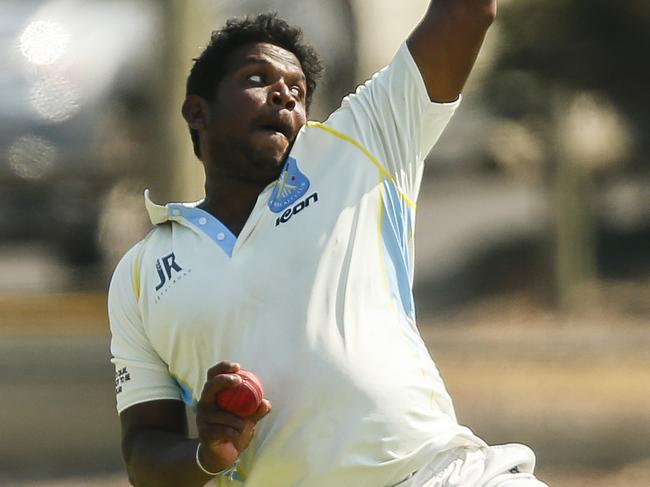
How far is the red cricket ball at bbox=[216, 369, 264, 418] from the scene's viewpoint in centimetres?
302

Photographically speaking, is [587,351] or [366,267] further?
[587,351]

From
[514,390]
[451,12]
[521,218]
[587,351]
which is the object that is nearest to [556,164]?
[521,218]

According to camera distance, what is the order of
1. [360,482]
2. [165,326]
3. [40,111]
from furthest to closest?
[40,111], [165,326], [360,482]

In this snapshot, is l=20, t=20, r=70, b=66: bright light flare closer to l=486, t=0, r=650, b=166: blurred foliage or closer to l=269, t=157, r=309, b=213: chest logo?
l=486, t=0, r=650, b=166: blurred foliage

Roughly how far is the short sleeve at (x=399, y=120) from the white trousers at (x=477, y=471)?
1.92 ft

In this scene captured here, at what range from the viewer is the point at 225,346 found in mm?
3311

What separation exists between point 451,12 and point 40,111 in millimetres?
10961

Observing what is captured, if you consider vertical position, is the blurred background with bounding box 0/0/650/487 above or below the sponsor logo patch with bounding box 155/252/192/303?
below

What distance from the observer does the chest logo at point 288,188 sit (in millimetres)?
3423

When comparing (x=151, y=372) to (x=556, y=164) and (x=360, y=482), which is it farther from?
(x=556, y=164)

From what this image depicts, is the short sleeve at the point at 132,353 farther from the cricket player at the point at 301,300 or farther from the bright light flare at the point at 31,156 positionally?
the bright light flare at the point at 31,156

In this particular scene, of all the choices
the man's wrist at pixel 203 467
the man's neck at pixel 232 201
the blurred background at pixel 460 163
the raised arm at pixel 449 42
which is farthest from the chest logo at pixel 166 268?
the blurred background at pixel 460 163

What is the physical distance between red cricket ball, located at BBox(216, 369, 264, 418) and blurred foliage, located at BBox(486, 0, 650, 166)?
36.0 ft

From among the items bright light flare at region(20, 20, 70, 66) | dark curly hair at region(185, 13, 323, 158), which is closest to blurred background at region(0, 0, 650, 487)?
bright light flare at region(20, 20, 70, 66)
